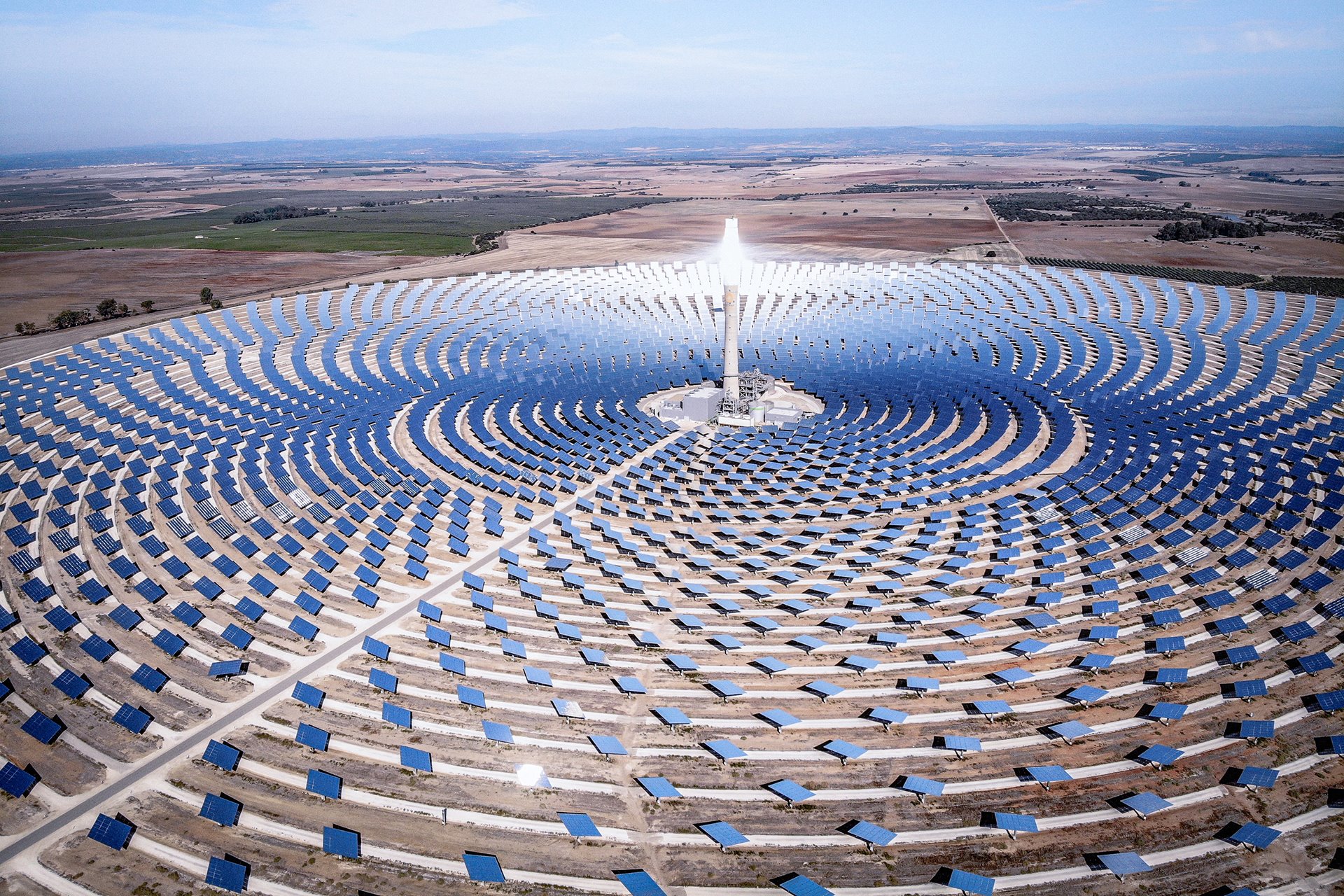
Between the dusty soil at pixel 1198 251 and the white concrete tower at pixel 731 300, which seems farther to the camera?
the dusty soil at pixel 1198 251

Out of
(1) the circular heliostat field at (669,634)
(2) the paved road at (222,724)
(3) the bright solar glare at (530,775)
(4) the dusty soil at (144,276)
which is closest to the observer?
(2) the paved road at (222,724)

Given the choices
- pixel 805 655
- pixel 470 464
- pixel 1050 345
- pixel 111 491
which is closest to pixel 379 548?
pixel 470 464

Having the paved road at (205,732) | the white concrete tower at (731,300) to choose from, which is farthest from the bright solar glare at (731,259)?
the paved road at (205,732)

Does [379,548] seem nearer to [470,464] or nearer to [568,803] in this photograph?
[470,464]

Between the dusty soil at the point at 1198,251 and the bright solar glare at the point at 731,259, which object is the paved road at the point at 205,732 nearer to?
the bright solar glare at the point at 731,259

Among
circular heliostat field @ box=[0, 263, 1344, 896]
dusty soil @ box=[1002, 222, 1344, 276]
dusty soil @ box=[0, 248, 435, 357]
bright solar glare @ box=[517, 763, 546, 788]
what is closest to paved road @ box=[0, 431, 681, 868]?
circular heliostat field @ box=[0, 263, 1344, 896]

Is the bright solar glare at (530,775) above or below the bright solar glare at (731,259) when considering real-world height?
below
